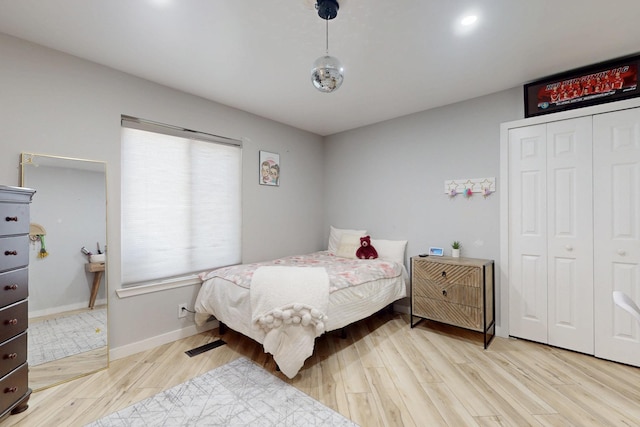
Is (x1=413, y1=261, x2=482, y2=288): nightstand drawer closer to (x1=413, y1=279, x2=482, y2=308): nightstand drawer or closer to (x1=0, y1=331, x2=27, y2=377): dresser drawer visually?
(x1=413, y1=279, x2=482, y2=308): nightstand drawer

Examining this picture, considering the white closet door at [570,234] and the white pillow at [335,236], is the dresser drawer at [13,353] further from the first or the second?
the white closet door at [570,234]

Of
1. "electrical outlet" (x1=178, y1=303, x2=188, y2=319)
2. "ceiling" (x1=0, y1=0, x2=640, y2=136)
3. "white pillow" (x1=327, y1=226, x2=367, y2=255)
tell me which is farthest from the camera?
"white pillow" (x1=327, y1=226, x2=367, y2=255)

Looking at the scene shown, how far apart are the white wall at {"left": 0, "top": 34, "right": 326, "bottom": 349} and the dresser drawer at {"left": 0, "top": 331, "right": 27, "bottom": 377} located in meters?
0.65

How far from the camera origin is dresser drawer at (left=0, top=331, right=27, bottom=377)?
67.2 inches

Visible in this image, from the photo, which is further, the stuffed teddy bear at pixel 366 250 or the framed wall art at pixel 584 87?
the stuffed teddy bear at pixel 366 250

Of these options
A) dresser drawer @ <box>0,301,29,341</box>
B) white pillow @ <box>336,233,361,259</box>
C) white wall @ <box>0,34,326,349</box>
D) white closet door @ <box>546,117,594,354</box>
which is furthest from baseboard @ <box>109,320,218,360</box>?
white closet door @ <box>546,117,594,354</box>

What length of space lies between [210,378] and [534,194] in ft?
11.0

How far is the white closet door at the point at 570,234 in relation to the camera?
2.56 m

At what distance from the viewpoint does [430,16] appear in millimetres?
1869

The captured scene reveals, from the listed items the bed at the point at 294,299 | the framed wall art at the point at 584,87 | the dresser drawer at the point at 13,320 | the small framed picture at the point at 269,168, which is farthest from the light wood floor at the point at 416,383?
the framed wall art at the point at 584,87

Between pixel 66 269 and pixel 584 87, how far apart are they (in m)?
4.64

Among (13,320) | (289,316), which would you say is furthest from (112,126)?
(289,316)

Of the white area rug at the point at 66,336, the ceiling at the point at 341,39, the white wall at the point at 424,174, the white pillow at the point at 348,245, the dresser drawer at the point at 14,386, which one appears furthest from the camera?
the white pillow at the point at 348,245

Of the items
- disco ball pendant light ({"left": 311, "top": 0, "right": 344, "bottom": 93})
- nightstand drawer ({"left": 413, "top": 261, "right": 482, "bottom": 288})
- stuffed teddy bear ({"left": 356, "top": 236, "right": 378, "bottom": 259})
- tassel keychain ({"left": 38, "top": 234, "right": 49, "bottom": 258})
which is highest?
disco ball pendant light ({"left": 311, "top": 0, "right": 344, "bottom": 93})
